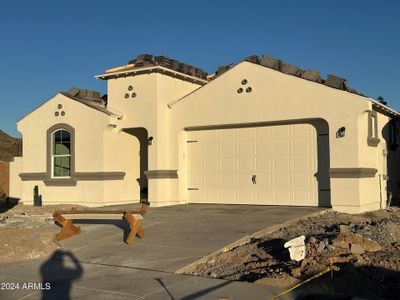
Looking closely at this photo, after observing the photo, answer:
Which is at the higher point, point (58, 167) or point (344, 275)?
point (58, 167)

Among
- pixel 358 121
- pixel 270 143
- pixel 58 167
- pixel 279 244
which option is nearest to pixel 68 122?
pixel 58 167

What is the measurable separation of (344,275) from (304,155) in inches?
352

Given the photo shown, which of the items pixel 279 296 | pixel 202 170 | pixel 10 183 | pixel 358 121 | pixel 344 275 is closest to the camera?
pixel 279 296

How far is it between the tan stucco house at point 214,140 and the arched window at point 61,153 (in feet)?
0.14

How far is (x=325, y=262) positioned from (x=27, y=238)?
6.84 meters

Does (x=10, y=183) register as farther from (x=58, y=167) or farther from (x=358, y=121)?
(x=358, y=121)

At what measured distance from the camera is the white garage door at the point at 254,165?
53.0 feet

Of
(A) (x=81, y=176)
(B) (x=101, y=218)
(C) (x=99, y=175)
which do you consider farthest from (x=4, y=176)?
(B) (x=101, y=218)

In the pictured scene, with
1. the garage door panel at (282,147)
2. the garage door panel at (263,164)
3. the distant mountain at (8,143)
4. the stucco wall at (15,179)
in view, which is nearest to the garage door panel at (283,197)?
the garage door panel at (263,164)

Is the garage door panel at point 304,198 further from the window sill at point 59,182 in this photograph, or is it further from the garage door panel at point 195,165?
the window sill at point 59,182

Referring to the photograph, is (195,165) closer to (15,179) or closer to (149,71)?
(149,71)

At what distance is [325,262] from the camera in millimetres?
8070

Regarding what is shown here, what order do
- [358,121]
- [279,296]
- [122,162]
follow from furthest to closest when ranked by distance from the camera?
[122,162], [358,121], [279,296]

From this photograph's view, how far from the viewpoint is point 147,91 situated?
725 inches
